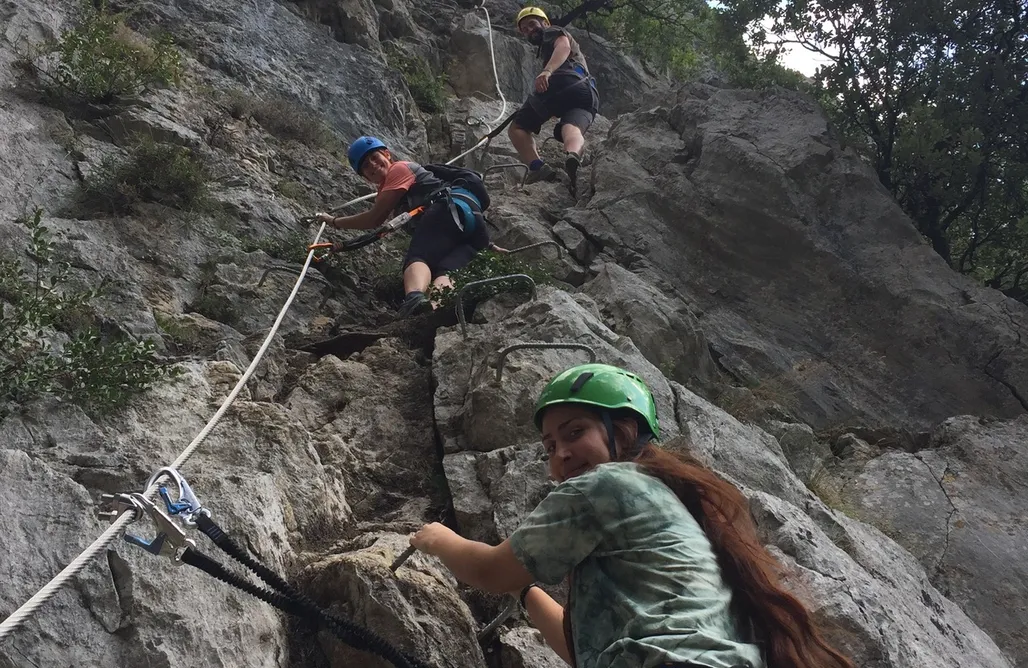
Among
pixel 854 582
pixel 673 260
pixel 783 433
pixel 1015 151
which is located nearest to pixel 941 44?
pixel 1015 151

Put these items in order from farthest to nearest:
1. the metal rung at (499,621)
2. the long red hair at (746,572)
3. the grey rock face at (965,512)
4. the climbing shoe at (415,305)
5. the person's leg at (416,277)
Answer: the person's leg at (416,277) → the climbing shoe at (415,305) → the grey rock face at (965,512) → the metal rung at (499,621) → the long red hair at (746,572)

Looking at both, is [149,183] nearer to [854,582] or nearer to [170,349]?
Answer: [170,349]

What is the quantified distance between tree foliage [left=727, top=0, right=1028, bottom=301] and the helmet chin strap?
8640 millimetres

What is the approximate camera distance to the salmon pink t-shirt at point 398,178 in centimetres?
770

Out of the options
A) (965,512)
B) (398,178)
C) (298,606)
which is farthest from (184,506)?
(965,512)

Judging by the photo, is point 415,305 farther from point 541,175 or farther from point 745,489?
point 541,175

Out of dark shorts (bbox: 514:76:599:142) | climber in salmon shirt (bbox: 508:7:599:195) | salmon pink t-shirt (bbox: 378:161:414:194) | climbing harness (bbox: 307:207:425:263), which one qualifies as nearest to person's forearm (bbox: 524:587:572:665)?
climbing harness (bbox: 307:207:425:263)

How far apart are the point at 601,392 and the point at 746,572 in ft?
2.54

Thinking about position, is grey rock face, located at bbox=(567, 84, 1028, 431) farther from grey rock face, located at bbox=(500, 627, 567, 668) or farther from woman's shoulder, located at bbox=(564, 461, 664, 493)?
woman's shoulder, located at bbox=(564, 461, 664, 493)

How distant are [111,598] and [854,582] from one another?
332 centimetres

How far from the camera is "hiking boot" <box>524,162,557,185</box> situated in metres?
10.8

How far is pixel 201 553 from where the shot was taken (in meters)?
2.91

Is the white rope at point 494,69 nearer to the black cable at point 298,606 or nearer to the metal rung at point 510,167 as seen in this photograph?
the metal rung at point 510,167

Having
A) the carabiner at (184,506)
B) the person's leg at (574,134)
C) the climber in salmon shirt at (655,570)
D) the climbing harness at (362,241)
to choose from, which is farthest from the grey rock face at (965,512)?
the person's leg at (574,134)
